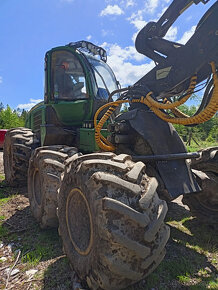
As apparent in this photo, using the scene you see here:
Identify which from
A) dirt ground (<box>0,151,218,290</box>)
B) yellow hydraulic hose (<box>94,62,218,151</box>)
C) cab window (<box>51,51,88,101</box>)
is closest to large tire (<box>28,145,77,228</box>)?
dirt ground (<box>0,151,218,290</box>)

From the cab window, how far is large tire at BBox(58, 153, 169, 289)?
2.73 m

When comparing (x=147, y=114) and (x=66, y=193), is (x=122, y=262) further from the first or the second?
(x=147, y=114)

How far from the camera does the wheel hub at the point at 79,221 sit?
2168 millimetres

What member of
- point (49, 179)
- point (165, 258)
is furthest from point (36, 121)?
point (165, 258)

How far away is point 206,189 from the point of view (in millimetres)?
3467

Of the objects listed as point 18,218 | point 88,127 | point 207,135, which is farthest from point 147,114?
point 207,135

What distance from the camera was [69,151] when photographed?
3.45m

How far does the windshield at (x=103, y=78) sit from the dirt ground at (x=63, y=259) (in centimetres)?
251

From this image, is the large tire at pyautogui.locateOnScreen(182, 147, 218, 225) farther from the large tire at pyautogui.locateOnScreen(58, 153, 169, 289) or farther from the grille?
the grille

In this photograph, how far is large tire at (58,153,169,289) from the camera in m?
1.79

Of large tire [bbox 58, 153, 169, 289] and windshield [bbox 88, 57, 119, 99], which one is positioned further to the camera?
windshield [bbox 88, 57, 119, 99]

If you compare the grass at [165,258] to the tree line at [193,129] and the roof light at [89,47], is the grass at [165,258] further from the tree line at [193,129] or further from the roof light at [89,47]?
the tree line at [193,129]

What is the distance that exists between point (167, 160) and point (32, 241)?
199cm

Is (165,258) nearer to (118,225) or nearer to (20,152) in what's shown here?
(118,225)
